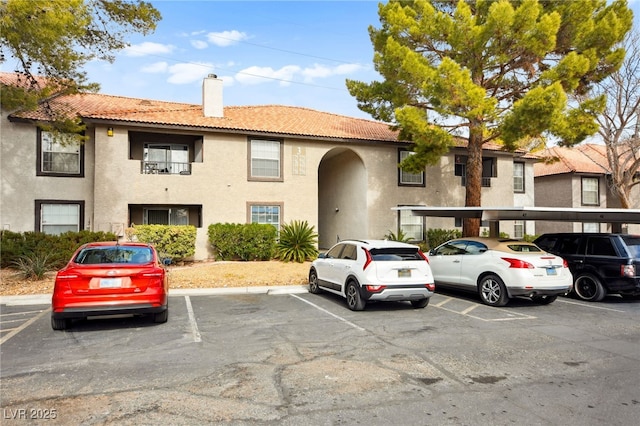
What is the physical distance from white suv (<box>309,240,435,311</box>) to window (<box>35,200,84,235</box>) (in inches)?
487

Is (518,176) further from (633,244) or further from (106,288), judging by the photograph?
(106,288)

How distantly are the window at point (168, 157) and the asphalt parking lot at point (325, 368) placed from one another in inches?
396

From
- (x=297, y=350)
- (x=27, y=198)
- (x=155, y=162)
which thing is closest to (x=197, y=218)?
(x=155, y=162)

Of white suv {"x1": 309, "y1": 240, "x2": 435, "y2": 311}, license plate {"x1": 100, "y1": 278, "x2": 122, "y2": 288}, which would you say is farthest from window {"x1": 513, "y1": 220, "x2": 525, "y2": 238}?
license plate {"x1": 100, "y1": 278, "x2": 122, "y2": 288}

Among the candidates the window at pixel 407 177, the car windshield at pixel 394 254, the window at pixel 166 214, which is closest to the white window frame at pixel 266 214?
the window at pixel 166 214

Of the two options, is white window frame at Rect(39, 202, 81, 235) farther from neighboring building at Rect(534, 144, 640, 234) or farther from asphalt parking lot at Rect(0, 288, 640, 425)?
neighboring building at Rect(534, 144, 640, 234)

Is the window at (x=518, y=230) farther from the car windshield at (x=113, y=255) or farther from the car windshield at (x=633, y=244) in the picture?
the car windshield at (x=113, y=255)

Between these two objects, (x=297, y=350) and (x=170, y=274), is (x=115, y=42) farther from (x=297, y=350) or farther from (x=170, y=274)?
(x=297, y=350)

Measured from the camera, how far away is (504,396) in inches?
178

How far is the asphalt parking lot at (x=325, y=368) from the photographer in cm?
412

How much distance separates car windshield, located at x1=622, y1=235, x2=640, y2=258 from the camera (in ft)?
33.8

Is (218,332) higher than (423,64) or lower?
lower

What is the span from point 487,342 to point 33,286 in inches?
455

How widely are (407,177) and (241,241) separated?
9240mm
